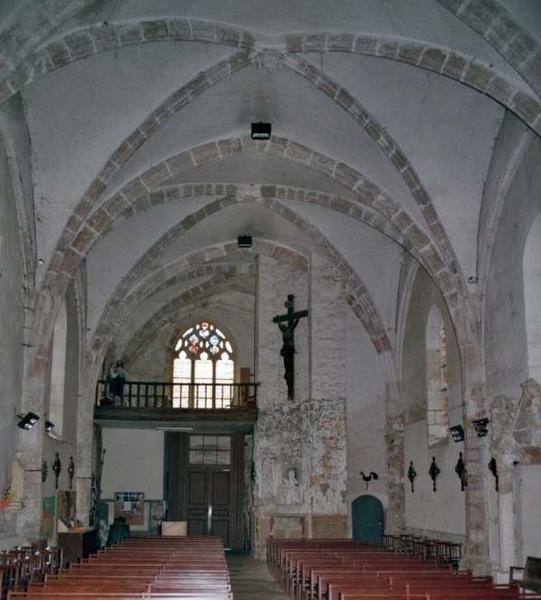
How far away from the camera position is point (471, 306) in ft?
55.2

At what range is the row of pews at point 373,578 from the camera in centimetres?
931

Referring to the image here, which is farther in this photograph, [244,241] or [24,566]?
[244,241]

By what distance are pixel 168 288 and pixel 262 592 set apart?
42.8 feet

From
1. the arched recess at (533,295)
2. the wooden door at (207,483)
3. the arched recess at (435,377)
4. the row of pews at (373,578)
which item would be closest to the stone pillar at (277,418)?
the wooden door at (207,483)

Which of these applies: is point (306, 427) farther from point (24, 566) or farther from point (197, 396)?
point (24, 566)

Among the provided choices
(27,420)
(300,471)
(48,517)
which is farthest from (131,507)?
(27,420)

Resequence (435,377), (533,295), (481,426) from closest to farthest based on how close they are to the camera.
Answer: (533,295) < (481,426) < (435,377)

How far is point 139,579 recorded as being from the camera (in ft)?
34.1

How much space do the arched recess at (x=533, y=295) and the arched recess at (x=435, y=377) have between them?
18.4 ft

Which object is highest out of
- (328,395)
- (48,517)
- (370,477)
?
(328,395)

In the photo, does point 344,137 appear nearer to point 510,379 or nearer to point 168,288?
point 510,379

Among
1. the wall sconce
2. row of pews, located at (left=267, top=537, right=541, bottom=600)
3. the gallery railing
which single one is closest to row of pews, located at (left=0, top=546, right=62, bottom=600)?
row of pews, located at (left=267, top=537, right=541, bottom=600)

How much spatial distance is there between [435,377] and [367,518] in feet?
18.5

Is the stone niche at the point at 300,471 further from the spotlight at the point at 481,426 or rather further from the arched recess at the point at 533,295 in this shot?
the arched recess at the point at 533,295
